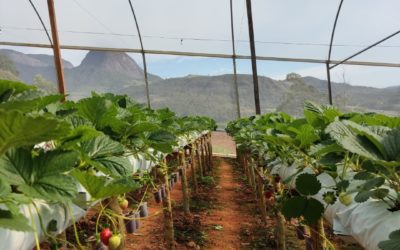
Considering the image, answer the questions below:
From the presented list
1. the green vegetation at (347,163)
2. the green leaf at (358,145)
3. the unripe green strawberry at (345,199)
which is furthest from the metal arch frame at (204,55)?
the green leaf at (358,145)

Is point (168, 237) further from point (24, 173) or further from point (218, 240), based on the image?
point (24, 173)

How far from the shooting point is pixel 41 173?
80 cm

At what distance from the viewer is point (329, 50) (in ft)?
39.3

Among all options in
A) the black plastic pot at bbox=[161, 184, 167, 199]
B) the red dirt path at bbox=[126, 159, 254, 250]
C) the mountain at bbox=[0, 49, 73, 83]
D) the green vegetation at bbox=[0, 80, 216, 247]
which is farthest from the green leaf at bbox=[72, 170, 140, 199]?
the mountain at bbox=[0, 49, 73, 83]

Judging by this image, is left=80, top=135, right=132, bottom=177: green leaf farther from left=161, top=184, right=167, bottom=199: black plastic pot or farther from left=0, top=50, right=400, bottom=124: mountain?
left=0, top=50, right=400, bottom=124: mountain

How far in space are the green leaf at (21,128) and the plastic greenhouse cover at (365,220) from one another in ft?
2.89

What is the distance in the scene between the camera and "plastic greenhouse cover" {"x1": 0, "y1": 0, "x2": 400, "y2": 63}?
1072cm

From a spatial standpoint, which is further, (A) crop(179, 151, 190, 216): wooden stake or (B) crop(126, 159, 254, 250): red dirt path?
(A) crop(179, 151, 190, 216): wooden stake

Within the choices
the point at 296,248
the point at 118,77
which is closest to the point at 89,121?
the point at 296,248

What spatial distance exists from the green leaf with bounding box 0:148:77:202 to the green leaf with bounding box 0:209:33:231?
0.05 metres

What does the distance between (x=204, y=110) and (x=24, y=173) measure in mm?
13963

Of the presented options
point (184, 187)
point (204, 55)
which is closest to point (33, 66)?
point (204, 55)

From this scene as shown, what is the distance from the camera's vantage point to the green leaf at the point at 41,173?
745mm

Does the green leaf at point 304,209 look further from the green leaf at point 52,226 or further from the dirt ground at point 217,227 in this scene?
the dirt ground at point 217,227
